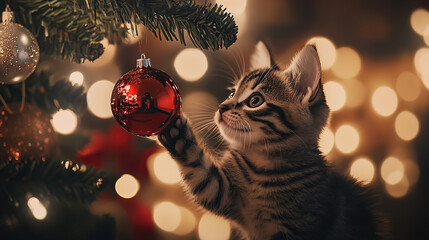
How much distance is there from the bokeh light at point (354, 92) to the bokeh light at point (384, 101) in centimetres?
3

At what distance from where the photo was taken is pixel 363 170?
926mm

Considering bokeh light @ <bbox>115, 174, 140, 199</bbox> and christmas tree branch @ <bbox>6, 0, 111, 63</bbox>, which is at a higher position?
christmas tree branch @ <bbox>6, 0, 111, 63</bbox>

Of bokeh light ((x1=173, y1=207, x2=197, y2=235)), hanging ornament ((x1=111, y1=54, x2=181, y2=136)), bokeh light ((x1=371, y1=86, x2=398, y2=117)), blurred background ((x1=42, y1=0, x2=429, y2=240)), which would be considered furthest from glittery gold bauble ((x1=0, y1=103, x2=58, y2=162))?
bokeh light ((x1=371, y1=86, x2=398, y2=117))

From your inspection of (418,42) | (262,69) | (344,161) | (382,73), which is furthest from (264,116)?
(418,42)

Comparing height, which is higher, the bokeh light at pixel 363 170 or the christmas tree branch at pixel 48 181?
the christmas tree branch at pixel 48 181

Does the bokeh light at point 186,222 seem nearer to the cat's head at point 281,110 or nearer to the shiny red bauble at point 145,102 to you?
the cat's head at point 281,110

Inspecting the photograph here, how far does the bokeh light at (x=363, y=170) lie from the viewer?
890 millimetres

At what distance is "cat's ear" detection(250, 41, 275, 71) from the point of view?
846mm

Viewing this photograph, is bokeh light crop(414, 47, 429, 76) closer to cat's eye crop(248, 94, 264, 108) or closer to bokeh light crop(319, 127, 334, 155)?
bokeh light crop(319, 127, 334, 155)

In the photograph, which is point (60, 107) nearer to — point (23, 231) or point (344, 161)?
point (23, 231)

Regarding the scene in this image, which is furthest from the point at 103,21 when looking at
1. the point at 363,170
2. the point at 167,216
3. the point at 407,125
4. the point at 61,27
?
the point at 407,125

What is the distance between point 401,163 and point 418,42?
304mm

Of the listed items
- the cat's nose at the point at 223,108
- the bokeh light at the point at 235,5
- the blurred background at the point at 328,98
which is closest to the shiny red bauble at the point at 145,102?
the cat's nose at the point at 223,108

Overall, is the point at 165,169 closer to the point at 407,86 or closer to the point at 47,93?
the point at 47,93
